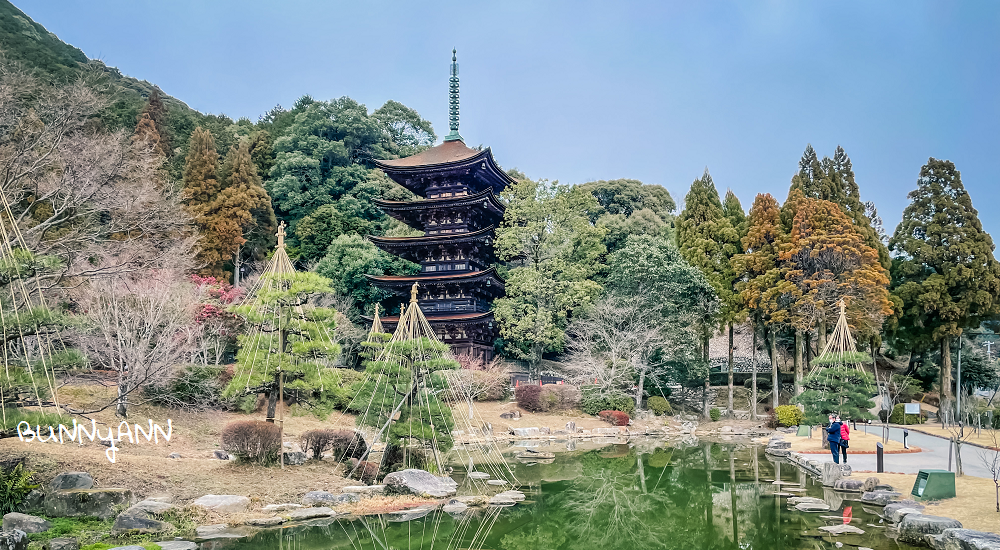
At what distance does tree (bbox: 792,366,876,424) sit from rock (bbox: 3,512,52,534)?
17279 millimetres

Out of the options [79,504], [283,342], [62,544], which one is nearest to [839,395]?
[283,342]

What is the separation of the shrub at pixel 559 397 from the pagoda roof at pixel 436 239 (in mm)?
7732

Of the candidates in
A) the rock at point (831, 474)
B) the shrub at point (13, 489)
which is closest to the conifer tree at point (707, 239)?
the rock at point (831, 474)

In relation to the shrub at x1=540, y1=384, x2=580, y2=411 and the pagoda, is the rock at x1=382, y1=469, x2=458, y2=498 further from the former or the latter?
the pagoda

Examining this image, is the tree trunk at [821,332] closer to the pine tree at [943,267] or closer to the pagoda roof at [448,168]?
the pine tree at [943,267]

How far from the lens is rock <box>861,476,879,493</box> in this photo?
12.1 metres

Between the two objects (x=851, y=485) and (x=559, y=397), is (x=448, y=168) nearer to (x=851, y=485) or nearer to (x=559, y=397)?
(x=559, y=397)

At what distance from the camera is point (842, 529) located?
9664 mm

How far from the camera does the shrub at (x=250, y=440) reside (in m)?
12.3

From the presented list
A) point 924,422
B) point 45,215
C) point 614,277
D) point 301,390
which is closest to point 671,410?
point 614,277

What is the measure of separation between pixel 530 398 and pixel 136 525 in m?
18.6

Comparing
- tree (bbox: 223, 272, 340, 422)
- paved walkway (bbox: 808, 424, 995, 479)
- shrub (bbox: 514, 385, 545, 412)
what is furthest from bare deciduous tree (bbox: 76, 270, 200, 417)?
paved walkway (bbox: 808, 424, 995, 479)

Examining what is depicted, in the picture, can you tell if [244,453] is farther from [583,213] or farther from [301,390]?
[583,213]

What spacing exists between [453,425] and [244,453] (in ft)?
13.5
